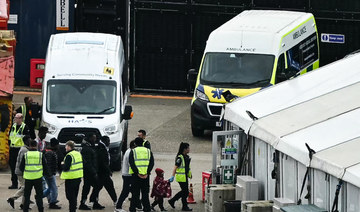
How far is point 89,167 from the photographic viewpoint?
78.9 ft

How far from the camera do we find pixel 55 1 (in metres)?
38.9

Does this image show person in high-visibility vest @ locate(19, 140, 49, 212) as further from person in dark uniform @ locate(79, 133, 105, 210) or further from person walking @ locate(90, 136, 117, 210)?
person walking @ locate(90, 136, 117, 210)

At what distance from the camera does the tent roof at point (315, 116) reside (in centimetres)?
1912

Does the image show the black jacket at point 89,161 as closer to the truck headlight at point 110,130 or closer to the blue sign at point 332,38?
the truck headlight at point 110,130

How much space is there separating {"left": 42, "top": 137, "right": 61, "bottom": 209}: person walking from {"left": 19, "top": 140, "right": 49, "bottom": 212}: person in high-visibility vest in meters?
0.53

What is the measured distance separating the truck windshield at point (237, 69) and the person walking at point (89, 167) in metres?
8.12

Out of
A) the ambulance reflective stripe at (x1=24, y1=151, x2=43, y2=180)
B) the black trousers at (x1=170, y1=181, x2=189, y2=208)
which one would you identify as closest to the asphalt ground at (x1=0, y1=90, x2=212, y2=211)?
the black trousers at (x1=170, y1=181, x2=189, y2=208)

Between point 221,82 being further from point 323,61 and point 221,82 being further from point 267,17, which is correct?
point 323,61

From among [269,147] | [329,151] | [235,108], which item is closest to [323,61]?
[235,108]

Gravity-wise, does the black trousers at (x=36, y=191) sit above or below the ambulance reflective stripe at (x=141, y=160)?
below

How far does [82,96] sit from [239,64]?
5.37 meters

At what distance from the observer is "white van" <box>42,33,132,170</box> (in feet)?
91.2

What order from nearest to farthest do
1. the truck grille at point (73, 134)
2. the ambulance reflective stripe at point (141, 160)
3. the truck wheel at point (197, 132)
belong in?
the ambulance reflective stripe at point (141, 160), the truck grille at point (73, 134), the truck wheel at point (197, 132)

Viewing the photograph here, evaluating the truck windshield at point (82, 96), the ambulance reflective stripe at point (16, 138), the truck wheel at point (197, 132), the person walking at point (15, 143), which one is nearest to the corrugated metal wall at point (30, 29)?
the truck wheel at point (197, 132)
